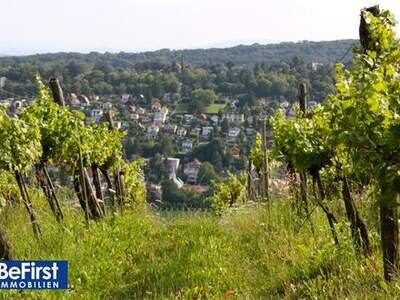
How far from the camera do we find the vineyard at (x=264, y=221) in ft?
13.1

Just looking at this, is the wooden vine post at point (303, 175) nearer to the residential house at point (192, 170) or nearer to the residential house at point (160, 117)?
the residential house at point (192, 170)

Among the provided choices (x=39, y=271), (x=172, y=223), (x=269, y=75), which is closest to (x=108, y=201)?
(x=172, y=223)

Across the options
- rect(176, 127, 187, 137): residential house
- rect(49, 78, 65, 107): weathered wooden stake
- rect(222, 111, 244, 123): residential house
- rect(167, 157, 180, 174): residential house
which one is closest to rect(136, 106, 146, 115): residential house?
rect(176, 127, 187, 137): residential house

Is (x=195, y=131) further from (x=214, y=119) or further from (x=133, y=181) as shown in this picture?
(x=133, y=181)

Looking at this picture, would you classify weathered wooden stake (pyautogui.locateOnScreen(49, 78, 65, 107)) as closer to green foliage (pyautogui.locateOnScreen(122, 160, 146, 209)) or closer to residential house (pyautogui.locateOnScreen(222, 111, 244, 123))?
green foliage (pyautogui.locateOnScreen(122, 160, 146, 209))

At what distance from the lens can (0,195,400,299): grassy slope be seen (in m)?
5.38

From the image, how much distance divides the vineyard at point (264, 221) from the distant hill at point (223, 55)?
300 ft

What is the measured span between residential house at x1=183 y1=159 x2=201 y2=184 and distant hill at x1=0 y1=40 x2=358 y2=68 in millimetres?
58496

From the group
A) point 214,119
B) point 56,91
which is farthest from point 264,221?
point 214,119

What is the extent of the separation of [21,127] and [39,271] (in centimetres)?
193

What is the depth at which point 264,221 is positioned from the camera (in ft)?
29.2

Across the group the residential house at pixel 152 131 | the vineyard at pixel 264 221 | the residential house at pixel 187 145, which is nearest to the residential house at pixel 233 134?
the residential house at pixel 187 145

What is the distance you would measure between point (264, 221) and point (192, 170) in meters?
34.2

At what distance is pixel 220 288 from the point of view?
588 centimetres
